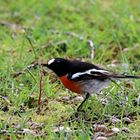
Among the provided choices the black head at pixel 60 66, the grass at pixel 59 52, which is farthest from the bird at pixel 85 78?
the grass at pixel 59 52

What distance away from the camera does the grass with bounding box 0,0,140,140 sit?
18.0 feet

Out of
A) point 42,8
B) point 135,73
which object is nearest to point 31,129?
point 135,73

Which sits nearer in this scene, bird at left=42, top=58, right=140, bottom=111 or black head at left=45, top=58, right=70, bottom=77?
bird at left=42, top=58, right=140, bottom=111

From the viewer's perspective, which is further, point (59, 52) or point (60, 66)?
point (59, 52)

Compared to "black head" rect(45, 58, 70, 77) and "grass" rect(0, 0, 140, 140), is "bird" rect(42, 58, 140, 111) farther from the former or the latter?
"grass" rect(0, 0, 140, 140)

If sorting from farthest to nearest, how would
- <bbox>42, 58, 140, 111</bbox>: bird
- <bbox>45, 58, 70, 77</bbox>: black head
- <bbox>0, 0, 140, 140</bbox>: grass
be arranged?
<bbox>45, 58, 70, 77</bbox>: black head
<bbox>42, 58, 140, 111</bbox>: bird
<bbox>0, 0, 140, 140</bbox>: grass

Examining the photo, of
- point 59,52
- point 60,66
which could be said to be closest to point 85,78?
point 60,66

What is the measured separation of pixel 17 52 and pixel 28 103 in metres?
1.43

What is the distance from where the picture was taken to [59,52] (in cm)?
746

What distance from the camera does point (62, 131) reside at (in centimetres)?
502

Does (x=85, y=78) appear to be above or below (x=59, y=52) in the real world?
below

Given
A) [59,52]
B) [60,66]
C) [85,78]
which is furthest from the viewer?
[59,52]

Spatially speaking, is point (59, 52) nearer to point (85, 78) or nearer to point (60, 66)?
point (60, 66)

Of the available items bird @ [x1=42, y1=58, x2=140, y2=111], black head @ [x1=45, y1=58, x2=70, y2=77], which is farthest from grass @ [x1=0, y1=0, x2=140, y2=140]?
black head @ [x1=45, y1=58, x2=70, y2=77]
